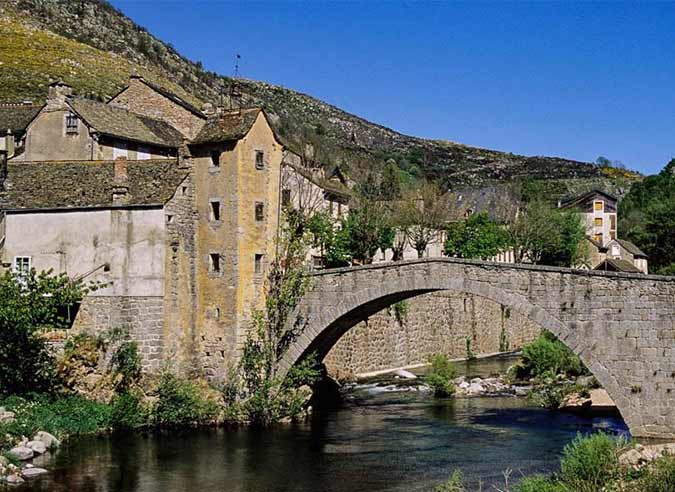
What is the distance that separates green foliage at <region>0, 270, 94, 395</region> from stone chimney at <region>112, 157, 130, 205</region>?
3.12m

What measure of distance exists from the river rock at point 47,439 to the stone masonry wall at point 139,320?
15.2 feet

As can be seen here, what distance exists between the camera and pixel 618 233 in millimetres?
87875

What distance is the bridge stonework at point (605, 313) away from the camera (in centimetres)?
2698


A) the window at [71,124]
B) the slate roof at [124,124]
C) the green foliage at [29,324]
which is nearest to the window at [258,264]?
the green foliage at [29,324]

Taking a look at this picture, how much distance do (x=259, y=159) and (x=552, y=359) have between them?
15183mm

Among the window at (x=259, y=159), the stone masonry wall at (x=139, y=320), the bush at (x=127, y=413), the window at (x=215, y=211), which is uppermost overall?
the window at (x=259, y=159)

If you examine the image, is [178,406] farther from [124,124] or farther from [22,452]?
[124,124]

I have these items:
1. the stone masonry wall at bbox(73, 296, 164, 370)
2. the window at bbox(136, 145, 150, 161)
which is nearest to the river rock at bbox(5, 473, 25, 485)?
the stone masonry wall at bbox(73, 296, 164, 370)

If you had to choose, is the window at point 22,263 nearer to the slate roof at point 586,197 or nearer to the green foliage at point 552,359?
the green foliage at point 552,359

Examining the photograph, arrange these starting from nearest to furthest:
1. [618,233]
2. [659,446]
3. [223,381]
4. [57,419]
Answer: [659,446] < [57,419] < [223,381] < [618,233]


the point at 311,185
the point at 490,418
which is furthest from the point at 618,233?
the point at 490,418

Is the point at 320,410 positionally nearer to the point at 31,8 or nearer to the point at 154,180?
the point at 154,180

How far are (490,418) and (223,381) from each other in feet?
30.8

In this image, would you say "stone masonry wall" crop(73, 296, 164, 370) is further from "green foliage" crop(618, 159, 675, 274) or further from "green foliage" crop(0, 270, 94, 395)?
"green foliage" crop(618, 159, 675, 274)
